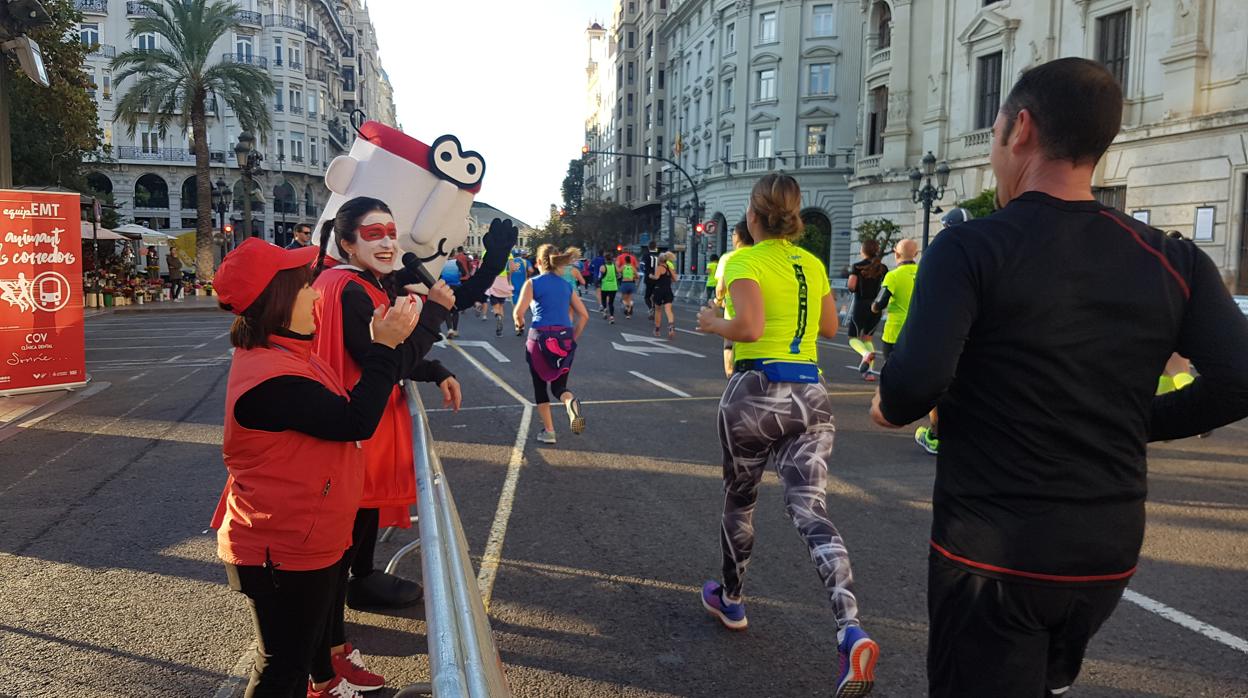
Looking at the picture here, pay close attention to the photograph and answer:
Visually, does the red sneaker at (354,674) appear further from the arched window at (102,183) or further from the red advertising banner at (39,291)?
the arched window at (102,183)

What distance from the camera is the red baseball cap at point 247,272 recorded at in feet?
7.85

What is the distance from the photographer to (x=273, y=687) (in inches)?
100

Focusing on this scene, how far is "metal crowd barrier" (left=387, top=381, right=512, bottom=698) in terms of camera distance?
1429mm

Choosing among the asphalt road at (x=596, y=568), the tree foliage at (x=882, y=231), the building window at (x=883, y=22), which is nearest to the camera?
the asphalt road at (x=596, y=568)

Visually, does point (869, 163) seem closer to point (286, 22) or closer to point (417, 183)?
point (417, 183)

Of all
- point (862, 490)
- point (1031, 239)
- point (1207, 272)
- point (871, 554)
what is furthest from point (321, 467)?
point (862, 490)

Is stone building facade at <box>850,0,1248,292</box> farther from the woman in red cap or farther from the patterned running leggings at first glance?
the woman in red cap

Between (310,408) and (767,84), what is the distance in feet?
178

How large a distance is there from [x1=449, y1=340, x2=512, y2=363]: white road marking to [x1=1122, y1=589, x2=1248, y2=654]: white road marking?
11.0 meters

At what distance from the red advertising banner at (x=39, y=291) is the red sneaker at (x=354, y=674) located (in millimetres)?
9460

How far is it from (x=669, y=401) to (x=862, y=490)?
13.5 ft

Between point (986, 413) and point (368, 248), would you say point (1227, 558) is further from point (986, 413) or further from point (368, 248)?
point (368, 248)

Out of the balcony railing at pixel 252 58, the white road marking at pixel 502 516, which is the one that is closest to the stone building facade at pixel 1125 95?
the white road marking at pixel 502 516

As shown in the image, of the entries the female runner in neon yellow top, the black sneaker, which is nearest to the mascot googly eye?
the female runner in neon yellow top
